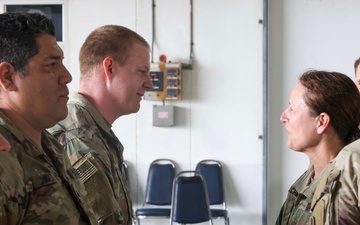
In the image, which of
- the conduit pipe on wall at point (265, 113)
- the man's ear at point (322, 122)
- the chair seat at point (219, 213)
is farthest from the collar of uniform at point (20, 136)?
the conduit pipe on wall at point (265, 113)

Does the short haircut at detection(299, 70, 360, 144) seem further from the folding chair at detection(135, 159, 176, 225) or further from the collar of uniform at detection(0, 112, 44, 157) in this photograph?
the folding chair at detection(135, 159, 176, 225)

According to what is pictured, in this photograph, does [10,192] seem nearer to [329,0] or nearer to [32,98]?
[32,98]

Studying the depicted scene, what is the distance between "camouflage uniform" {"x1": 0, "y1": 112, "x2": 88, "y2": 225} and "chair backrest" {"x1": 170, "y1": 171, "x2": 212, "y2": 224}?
3.16 m

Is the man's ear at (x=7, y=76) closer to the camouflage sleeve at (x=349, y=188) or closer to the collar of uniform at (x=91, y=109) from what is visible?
the collar of uniform at (x=91, y=109)

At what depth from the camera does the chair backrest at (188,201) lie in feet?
14.6

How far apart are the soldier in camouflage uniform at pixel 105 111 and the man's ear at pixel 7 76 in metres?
0.40

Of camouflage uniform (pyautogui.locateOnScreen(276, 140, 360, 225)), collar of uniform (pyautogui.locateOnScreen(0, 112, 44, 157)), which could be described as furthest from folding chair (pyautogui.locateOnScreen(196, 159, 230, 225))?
collar of uniform (pyautogui.locateOnScreen(0, 112, 44, 157))

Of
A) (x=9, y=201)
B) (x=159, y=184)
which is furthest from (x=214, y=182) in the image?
(x=9, y=201)

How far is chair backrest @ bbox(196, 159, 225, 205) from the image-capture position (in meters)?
5.04

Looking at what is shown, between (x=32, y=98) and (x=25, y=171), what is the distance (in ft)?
0.66

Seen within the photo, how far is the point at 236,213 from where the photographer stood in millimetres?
5258

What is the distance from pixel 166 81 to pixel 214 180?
3.64 feet

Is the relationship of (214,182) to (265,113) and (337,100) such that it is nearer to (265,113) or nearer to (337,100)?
(265,113)

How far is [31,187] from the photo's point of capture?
118 centimetres
